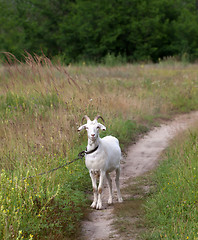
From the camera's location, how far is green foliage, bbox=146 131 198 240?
4.62 m

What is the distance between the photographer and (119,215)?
18.2 ft

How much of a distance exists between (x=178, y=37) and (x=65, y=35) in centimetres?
1044

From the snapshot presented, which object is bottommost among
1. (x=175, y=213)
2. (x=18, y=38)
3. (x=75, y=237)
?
(x=75, y=237)

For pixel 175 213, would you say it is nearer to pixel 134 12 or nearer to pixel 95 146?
pixel 95 146

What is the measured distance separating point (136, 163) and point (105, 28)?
24.2 m

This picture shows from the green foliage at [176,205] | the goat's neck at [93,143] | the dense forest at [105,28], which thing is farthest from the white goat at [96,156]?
the dense forest at [105,28]

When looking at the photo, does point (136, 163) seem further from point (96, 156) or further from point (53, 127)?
point (96, 156)

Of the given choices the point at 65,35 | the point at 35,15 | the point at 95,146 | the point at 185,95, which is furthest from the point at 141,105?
the point at 35,15

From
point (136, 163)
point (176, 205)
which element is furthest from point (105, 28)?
point (176, 205)

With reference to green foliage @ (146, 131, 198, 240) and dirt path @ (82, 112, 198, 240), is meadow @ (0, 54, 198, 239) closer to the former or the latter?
dirt path @ (82, 112, 198, 240)

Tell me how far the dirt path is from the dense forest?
720 inches

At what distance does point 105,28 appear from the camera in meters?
31.0

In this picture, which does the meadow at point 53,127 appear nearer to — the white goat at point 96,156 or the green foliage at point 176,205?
the white goat at point 96,156

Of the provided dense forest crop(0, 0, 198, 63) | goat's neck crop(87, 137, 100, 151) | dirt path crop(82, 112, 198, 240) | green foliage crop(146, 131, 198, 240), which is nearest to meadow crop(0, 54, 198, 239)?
dirt path crop(82, 112, 198, 240)
